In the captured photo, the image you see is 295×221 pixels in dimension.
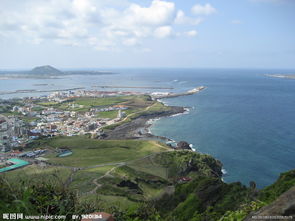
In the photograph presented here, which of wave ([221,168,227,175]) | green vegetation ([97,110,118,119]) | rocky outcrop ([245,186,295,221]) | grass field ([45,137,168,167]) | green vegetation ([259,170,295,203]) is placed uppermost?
rocky outcrop ([245,186,295,221])

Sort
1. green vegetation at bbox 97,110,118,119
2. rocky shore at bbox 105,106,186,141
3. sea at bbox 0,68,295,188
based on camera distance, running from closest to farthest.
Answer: sea at bbox 0,68,295,188 → rocky shore at bbox 105,106,186,141 → green vegetation at bbox 97,110,118,119

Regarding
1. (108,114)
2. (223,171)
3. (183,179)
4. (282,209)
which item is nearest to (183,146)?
(223,171)

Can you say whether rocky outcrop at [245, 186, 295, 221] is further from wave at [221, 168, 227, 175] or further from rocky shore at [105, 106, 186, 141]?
rocky shore at [105, 106, 186, 141]

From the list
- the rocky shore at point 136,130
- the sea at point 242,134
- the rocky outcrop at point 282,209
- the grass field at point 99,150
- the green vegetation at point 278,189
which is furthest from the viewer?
the rocky shore at point 136,130

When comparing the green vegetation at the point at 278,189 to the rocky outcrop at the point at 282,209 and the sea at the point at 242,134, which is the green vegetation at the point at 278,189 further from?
the rocky outcrop at the point at 282,209

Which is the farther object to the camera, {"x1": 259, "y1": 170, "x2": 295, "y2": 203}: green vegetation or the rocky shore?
the rocky shore

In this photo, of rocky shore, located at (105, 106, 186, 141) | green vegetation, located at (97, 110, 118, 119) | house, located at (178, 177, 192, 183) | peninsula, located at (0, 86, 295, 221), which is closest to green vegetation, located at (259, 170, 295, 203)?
peninsula, located at (0, 86, 295, 221)

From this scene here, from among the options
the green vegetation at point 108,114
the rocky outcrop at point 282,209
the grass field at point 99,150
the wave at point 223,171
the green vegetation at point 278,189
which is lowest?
the wave at point 223,171

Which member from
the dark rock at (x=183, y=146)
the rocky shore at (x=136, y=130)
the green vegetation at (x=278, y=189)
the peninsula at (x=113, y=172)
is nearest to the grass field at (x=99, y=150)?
the peninsula at (x=113, y=172)

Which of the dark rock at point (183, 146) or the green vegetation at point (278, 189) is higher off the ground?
the green vegetation at point (278, 189)

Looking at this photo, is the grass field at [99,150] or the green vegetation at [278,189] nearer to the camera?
the green vegetation at [278,189]

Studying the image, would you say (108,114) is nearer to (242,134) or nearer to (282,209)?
(242,134)
